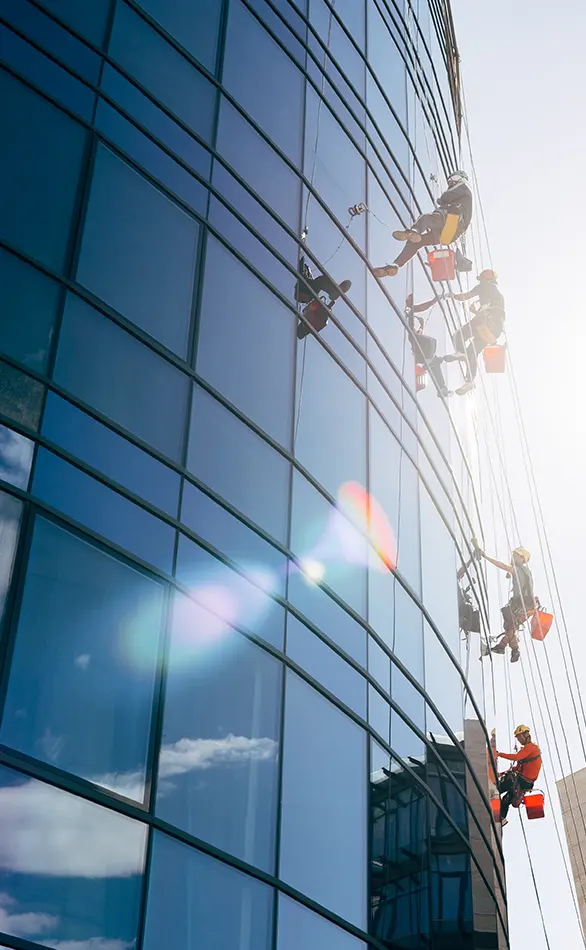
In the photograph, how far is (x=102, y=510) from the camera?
336 inches

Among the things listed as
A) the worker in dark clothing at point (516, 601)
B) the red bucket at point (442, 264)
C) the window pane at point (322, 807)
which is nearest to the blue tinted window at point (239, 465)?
the window pane at point (322, 807)

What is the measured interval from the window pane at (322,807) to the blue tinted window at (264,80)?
681 centimetres

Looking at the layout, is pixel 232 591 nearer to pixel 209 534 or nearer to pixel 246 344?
pixel 209 534

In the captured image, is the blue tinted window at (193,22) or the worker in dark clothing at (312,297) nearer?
the blue tinted window at (193,22)

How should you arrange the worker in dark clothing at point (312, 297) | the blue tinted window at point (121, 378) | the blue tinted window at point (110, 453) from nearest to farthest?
the blue tinted window at point (110, 453)
the blue tinted window at point (121, 378)
the worker in dark clothing at point (312, 297)

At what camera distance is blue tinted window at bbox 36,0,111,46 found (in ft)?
33.2

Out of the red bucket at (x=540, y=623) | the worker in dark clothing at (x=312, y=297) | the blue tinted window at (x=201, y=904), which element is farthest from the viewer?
the red bucket at (x=540, y=623)

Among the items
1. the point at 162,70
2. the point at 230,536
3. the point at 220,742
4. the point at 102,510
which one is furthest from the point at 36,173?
the point at 220,742

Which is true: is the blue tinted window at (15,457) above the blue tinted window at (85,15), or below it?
below

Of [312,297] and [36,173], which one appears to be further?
[312,297]

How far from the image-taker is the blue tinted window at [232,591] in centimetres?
925

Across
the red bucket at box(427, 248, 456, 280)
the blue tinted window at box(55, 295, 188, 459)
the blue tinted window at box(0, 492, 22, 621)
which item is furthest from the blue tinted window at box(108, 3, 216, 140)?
the red bucket at box(427, 248, 456, 280)

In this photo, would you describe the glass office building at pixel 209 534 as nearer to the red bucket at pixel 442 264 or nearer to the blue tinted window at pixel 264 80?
the blue tinted window at pixel 264 80

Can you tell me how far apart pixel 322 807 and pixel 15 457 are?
439 centimetres
